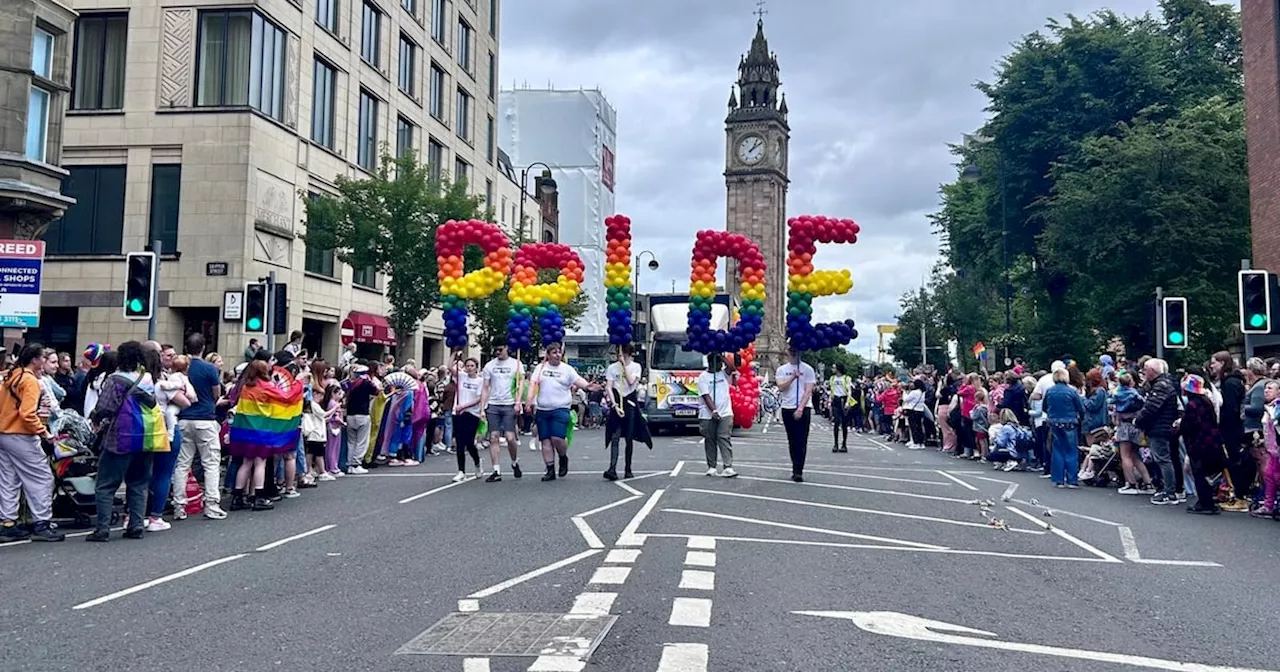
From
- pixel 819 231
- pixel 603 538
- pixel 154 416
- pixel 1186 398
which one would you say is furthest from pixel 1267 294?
pixel 154 416

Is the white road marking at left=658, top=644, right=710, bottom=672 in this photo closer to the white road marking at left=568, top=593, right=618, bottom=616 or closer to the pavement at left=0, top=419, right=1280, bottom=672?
the pavement at left=0, top=419, right=1280, bottom=672

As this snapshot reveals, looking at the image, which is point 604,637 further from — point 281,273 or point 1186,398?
point 281,273

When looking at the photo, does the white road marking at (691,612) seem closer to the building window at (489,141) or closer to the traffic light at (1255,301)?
the traffic light at (1255,301)

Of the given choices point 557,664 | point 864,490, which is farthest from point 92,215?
point 557,664

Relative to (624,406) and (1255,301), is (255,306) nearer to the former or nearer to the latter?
(624,406)

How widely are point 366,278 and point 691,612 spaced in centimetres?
3198

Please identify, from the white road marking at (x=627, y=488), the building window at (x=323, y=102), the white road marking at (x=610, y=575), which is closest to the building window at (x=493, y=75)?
the building window at (x=323, y=102)

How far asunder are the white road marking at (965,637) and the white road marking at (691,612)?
642mm

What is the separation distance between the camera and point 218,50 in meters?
28.5

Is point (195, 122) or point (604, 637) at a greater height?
point (195, 122)

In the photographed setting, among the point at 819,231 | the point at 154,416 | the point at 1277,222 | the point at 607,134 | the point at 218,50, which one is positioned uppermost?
the point at 607,134

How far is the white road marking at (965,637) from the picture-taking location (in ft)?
17.7

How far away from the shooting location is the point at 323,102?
108 feet

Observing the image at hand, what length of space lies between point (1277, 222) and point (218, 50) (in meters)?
28.6
